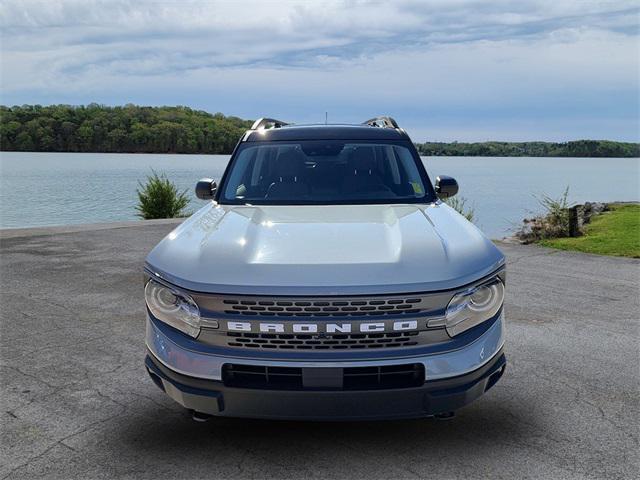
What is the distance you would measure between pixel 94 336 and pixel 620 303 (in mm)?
5986

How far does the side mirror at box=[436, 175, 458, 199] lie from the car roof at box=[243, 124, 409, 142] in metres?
0.49

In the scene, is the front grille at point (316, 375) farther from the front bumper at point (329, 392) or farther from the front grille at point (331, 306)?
the front grille at point (331, 306)

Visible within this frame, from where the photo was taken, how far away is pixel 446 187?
202 inches

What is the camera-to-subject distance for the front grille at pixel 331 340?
296cm

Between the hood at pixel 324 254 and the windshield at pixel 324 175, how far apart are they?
64 cm

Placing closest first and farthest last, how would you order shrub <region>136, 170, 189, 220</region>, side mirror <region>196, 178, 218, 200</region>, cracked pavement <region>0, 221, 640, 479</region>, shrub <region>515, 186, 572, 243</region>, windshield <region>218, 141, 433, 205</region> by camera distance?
cracked pavement <region>0, 221, 640, 479</region>, windshield <region>218, 141, 433, 205</region>, side mirror <region>196, 178, 218, 200</region>, shrub <region>515, 186, 572, 243</region>, shrub <region>136, 170, 189, 220</region>

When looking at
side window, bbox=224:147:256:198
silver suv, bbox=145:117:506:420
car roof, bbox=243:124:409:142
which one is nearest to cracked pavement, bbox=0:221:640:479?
silver suv, bbox=145:117:506:420

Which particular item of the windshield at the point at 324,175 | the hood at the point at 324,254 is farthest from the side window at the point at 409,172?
the hood at the point at 324,254

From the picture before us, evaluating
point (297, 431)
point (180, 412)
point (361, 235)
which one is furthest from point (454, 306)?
point (180, 412)

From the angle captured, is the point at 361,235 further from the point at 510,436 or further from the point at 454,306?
the point at 510,436

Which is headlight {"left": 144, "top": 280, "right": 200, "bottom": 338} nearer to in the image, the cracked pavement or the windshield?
the cracked pavement

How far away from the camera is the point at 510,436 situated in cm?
366

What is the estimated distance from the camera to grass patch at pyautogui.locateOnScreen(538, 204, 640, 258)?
37.5 ft

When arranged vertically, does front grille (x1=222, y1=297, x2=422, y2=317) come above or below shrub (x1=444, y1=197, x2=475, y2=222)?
above
